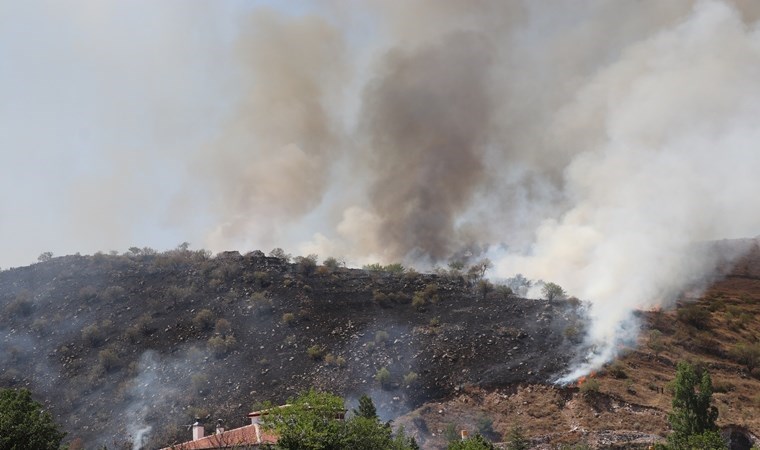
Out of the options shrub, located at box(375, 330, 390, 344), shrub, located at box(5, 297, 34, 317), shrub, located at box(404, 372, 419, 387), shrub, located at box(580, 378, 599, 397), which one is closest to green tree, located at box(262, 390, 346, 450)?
shrub, located at box(404, 372, 419, 387)

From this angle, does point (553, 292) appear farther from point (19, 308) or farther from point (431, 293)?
point (19, 308)

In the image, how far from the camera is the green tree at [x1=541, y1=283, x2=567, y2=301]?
69.1 metres

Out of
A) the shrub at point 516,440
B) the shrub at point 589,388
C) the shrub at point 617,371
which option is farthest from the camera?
the shrub at point 617,371

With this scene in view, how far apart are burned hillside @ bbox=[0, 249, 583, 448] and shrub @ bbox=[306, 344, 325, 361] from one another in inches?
7.9

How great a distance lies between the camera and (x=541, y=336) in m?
58.0

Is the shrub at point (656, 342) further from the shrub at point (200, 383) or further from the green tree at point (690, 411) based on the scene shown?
the shrub at point (200, 383)

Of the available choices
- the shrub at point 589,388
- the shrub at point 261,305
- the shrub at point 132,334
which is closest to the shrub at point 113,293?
the shrub at point 132,334

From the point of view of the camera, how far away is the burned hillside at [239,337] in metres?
52.2

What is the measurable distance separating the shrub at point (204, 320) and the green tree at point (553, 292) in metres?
35.3

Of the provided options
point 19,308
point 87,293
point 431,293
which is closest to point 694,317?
point 431,293

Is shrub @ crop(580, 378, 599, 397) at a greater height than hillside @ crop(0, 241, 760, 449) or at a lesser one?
lesser

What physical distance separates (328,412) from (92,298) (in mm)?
51761

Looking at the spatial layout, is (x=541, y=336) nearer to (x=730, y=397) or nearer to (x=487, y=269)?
(x=730, y=397)

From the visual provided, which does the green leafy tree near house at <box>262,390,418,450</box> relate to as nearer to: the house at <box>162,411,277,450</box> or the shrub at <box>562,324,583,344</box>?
the house at <box>162,411,277,450</box>
